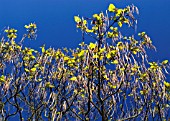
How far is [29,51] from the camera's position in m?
11.2

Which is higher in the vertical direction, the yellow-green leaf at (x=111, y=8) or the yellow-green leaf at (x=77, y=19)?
the yellow-green leaf at (x=111, y=8)

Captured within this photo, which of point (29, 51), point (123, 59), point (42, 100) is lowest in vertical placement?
point (123, 59)

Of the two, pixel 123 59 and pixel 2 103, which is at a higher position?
pixel 2 103

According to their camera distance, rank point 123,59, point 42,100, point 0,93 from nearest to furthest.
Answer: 1. point 123,59
2. point 42,100
3. point 0,93

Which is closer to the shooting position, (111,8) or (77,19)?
(111,8)

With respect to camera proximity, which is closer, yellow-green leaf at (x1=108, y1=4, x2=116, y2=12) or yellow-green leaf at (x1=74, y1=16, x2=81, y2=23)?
yellow-green leaf at (x1=108, y1=4, x2=116, y2=12)

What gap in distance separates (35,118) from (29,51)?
7.74 ft

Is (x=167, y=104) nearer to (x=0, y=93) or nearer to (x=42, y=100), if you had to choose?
(x=42, y=100)

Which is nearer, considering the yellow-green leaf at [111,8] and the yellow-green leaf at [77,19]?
the yellow-green leaf at [111,8]

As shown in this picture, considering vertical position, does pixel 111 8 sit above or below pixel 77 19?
above

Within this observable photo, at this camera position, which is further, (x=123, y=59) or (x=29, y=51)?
(x=29, y=51)

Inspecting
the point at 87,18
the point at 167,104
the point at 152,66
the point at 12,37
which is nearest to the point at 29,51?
the point at 12,37

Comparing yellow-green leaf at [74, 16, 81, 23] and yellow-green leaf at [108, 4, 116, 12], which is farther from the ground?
yellow-green leaf at [108, 4, 116, 12]

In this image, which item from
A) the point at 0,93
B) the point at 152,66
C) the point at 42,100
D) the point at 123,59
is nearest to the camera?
the point at 123,59
